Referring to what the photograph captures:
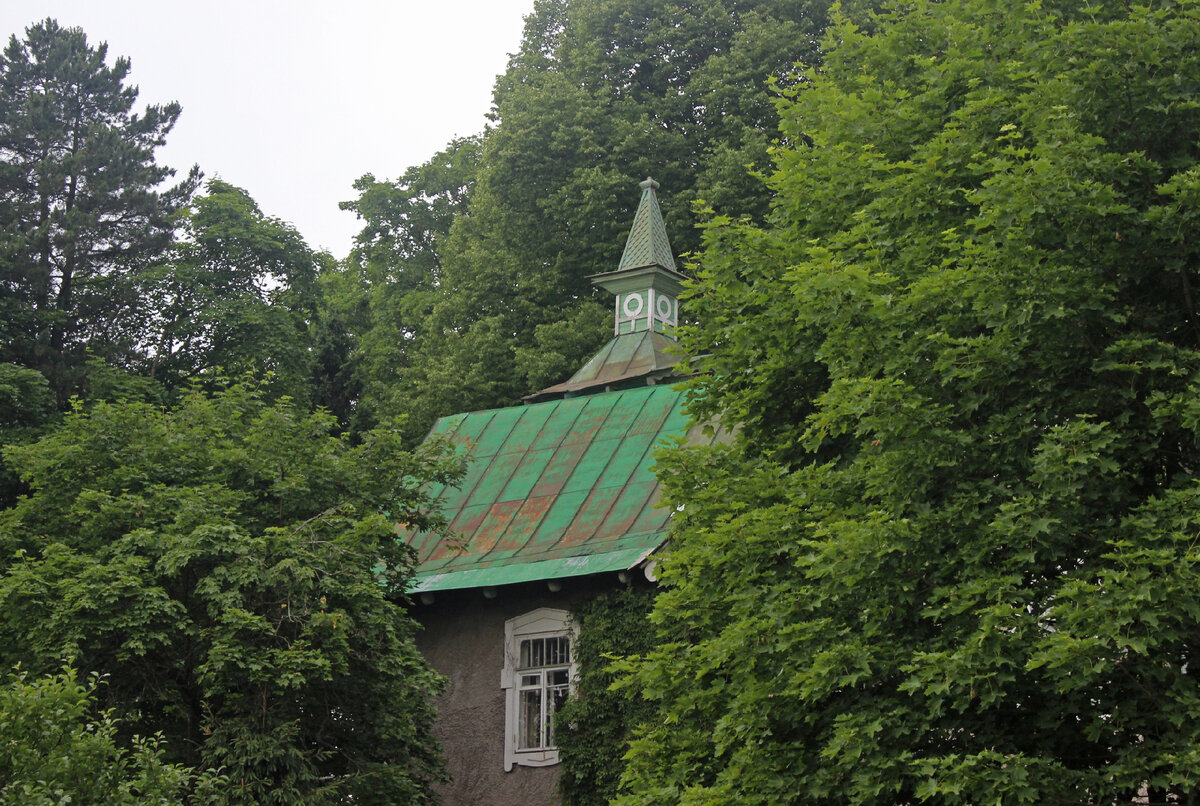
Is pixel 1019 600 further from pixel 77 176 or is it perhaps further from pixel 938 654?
pixel 77 176

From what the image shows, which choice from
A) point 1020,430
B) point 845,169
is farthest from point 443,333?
point 1020,430

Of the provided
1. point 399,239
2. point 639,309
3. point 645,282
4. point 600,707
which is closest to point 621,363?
point 639,309

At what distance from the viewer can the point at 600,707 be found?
60.2 ft

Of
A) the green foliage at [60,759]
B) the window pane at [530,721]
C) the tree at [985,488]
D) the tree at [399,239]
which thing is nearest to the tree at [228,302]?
the tree at [399,239]

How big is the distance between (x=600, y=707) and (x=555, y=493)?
412 cm

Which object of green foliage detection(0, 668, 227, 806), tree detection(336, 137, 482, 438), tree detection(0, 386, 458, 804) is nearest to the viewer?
green foliage detection(0, 668, 227, 806)

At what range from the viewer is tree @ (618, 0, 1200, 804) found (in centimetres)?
1000

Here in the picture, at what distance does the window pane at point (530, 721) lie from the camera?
19438 millimetres

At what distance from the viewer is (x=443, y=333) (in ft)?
119

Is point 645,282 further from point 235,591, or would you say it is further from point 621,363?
point 235,591

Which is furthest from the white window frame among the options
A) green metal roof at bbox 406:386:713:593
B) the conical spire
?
the conical spire

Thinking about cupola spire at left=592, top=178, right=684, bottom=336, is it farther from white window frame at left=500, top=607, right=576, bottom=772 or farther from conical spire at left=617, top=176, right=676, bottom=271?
white window frame at left=500, top=607, right=576, bottom=772

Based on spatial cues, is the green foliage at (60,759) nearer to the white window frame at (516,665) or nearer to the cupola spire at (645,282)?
the white window frame at (516,665)

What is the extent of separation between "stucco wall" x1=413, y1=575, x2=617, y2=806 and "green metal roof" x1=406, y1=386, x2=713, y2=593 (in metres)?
0.43
